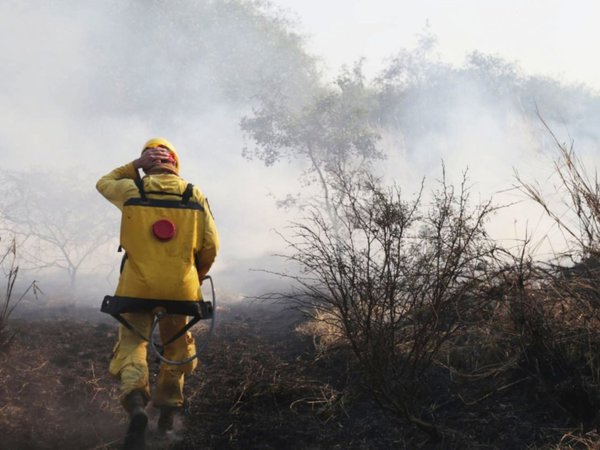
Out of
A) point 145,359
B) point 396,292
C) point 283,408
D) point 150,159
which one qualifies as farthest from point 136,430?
point 150,159

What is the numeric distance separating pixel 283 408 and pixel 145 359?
1.00 metres

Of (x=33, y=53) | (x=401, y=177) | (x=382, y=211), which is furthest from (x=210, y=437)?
(x=401, y=177)

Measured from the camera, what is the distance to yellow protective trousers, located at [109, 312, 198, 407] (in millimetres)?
2939

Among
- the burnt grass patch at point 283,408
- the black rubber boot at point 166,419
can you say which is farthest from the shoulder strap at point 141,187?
the burnt grass patch at point 283,408

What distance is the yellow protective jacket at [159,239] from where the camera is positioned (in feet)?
9.81

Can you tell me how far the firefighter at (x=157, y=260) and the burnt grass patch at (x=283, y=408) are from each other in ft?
1.12

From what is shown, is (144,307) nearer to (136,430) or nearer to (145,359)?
(145,359)

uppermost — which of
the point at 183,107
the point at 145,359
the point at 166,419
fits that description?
the point at 183,107

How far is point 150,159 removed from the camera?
11.0ft

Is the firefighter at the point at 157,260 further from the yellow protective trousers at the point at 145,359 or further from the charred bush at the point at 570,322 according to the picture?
the charred bush at the point at 570,322

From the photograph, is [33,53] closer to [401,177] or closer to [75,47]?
[75,47]

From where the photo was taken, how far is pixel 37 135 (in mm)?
16109

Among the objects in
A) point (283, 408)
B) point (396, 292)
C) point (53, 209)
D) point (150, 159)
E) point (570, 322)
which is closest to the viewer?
point (396, 292)

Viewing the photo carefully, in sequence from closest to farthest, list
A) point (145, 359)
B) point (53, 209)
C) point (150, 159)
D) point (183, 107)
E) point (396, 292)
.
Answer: point (396, 292), point (145, 359), point (150, 159), point (53, 209), point (183, 107)
